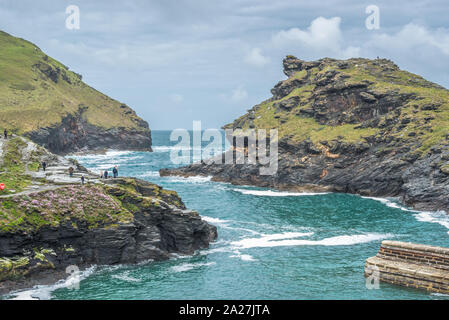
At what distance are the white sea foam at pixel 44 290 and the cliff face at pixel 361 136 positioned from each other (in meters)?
60.1

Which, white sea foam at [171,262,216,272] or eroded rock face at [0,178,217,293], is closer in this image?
eroded rock face at [0,178,217,293]

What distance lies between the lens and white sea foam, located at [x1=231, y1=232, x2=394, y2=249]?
54625 millimetres

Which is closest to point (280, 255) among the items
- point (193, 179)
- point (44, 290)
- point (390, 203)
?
point (44, 290)

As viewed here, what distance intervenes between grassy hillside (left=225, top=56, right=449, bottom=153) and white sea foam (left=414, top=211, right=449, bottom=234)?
68.6 ft

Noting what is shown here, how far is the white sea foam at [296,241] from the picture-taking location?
54.6 meters

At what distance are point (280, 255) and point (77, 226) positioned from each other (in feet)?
74.5

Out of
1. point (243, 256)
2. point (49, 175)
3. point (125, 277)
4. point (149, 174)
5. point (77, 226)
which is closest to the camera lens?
point (125, 277)

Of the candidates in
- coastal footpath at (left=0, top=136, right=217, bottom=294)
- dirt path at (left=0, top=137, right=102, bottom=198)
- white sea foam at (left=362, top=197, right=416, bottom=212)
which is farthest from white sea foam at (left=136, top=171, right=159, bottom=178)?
coastal footpath at (left=0, top=136, right=217, bottom=294)

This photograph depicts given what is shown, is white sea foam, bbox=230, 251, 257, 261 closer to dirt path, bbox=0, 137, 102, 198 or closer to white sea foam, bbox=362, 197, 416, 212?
dirt path, bbox=0, 137, 102, 198

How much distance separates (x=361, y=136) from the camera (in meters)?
104

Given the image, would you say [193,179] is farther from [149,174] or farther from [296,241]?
[296,241]

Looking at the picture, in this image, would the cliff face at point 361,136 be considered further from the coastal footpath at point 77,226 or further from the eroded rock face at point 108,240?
the coastal footpath at point 77,226

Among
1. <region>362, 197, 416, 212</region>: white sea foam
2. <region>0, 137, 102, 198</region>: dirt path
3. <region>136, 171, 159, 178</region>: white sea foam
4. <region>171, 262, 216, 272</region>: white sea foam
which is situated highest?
<region>0, 137, 102, 198</region>: dirt path

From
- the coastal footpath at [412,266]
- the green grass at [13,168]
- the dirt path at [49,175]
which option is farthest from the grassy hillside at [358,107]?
the green grass at [13,168]
